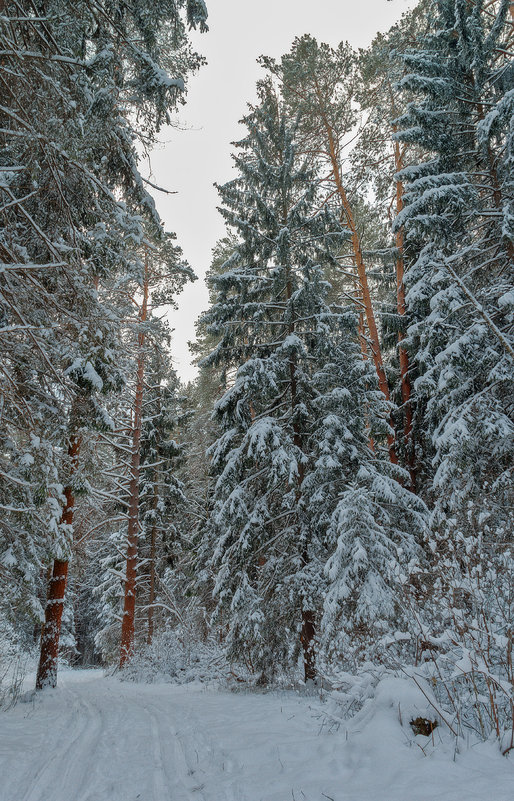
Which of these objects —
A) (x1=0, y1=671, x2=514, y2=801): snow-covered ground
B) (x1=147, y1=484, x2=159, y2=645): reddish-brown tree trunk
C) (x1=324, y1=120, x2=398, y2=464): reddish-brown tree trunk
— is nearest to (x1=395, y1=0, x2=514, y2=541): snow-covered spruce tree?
(x1=324, y1=120, x2=398, y2=464): reddish-brown tree trunk

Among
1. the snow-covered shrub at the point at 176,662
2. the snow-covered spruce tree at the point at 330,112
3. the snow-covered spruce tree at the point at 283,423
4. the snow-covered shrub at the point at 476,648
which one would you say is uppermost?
the snow-covered spruce tree at the point at 330,112

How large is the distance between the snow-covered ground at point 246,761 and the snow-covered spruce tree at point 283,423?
2324 millimetres

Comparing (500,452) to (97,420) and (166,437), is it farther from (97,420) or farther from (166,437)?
(166,437)

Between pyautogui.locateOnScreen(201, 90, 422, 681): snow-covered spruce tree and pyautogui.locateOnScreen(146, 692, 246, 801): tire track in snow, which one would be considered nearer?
pyautogui.locateOnScreen(146, 692, 246, 801): tire track in snow

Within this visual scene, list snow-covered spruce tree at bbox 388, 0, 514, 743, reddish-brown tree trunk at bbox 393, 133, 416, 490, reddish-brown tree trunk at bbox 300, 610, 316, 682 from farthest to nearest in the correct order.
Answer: reddish-brown tree trunk at bbox 393, 133, 416, 490 → reddish-brown tree trunk at bbox 300, 610, 316, 682 → snow-covered spruce tree at bbox 388, 0, 514, 743

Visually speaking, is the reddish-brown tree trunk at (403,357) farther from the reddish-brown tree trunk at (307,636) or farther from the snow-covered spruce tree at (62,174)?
the snow-covered spruce tree at (62,174)

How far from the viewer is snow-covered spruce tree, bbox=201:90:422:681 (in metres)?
7.92

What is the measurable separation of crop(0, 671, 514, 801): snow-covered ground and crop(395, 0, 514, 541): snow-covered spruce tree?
460 cm

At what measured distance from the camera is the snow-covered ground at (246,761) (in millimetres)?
2598

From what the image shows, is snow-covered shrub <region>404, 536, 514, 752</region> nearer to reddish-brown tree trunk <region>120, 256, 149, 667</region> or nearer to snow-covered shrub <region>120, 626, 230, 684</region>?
snow-covered shrub <region>120, 626, 230, 684</region>

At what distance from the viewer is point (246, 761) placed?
3.58m

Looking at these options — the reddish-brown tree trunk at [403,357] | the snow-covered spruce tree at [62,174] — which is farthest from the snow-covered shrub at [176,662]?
the reddish-brown tree trunk at [403,357]

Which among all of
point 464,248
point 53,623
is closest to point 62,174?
point 464,248

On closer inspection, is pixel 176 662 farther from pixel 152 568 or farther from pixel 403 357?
pixel 403 357
